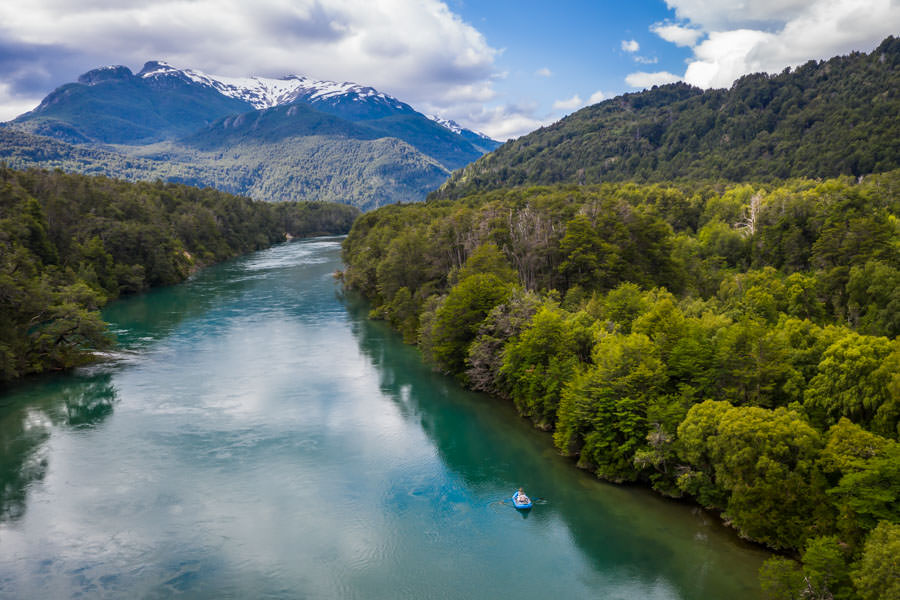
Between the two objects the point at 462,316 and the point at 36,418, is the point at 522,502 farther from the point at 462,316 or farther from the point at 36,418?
the point at 36,418

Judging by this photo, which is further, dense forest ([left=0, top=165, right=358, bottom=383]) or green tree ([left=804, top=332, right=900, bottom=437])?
dense forest ([left=0, top=165, right=358, bottom=383])

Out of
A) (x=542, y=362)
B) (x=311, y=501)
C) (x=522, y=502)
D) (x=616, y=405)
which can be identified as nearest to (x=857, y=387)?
(x=616, y=405)

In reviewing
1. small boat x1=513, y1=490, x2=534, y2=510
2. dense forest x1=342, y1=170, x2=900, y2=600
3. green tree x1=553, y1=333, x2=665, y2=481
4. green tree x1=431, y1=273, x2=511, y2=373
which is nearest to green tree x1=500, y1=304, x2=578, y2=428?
dense forest x1=342, y1=170, x2=900, y2=600

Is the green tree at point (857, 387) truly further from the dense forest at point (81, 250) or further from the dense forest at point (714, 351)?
the dense forest at point (81, 250)

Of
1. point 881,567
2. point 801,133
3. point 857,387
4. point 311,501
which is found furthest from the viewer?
point 801,133

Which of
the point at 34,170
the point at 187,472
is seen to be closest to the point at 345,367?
the point at 187,472

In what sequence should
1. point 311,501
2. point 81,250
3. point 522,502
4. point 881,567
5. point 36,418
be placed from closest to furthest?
point 881,567 < point 522,502 < point 311,501 < point 36,418 < point 81,250

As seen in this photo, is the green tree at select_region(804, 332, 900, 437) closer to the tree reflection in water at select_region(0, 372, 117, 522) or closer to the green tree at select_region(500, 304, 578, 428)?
the green tree at select_region(500, 304, 578, 428)
